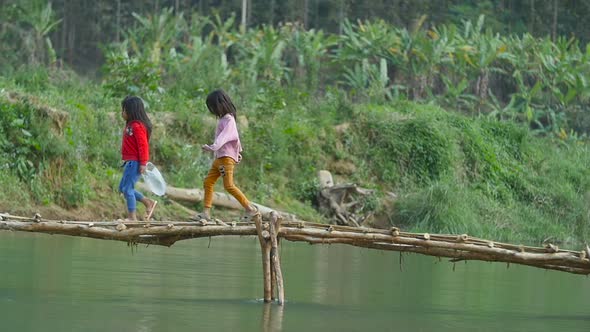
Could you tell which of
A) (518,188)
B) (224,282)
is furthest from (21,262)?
(518,188)

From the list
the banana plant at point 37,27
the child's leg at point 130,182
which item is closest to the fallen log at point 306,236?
the child's leg at point 130,182

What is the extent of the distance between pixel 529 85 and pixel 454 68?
15.9 ft

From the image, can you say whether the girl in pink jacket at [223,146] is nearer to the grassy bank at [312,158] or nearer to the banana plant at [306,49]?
the grassy bank at [312,158]

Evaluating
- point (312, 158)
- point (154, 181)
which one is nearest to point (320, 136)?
point (312, 158)

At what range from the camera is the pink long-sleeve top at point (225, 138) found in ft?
30.2

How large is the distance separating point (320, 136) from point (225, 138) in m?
11.5

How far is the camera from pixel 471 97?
86.9 feet

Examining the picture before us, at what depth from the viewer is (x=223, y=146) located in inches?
368

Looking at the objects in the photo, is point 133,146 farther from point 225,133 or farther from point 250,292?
point 250,292

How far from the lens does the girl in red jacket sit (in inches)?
377

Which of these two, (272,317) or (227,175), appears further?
(227,175)

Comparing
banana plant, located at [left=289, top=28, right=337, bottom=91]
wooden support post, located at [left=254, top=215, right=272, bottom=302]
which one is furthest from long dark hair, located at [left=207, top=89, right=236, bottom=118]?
banana plant, located at [left=289, top=28, right=337, bottom=91]

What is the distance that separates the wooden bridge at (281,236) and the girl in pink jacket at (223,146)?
0.55 meters

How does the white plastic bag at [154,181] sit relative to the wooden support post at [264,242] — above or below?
above
